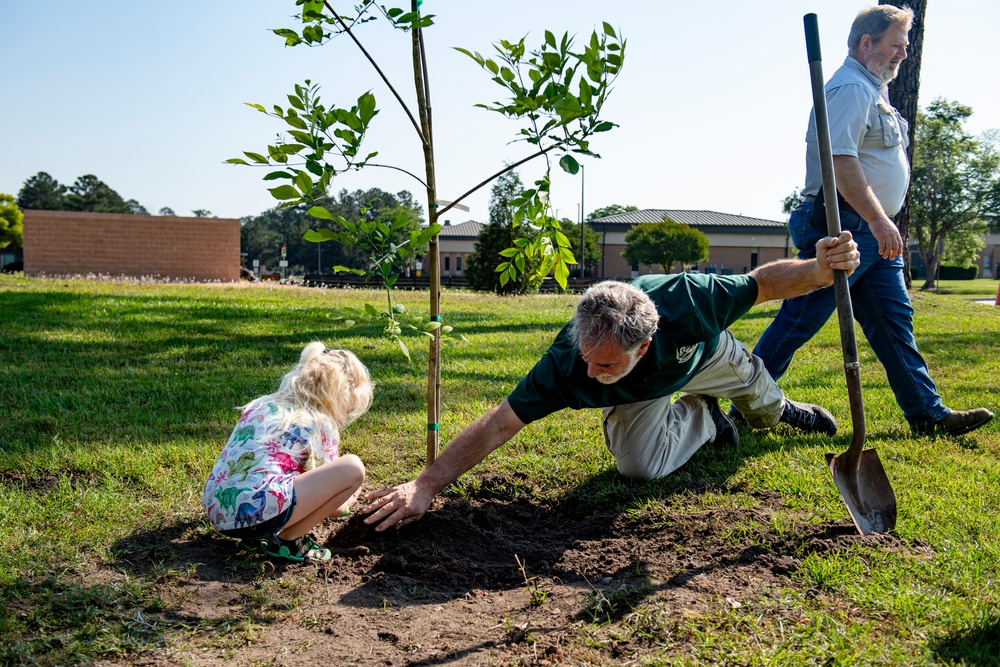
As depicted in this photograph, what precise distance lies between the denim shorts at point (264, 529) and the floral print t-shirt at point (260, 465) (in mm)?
18

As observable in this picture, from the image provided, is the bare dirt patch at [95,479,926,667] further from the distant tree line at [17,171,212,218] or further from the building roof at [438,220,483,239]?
the distant tree line at [17,171,212,218]

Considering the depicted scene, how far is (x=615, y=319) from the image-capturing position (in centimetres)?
281

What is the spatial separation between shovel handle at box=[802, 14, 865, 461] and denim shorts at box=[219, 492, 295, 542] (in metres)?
2.20

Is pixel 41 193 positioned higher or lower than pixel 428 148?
higher

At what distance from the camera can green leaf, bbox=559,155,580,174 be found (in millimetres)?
2924

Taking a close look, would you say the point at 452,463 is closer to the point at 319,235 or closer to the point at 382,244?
the point at 382,244

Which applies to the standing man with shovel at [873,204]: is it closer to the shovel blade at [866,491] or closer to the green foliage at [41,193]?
the shovel blade at [866,491]

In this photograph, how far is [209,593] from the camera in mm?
2691

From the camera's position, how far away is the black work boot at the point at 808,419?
4.30m

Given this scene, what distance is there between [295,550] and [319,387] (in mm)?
635

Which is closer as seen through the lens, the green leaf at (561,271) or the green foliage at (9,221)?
the green leaf at (561,271)

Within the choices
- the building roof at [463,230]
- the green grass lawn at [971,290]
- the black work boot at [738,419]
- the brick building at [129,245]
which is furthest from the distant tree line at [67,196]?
the black work boot at [738,419]

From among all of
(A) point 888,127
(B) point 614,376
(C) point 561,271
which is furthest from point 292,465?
(A) point 888,127

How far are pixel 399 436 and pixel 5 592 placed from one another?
2.21m
